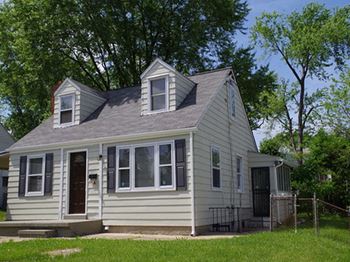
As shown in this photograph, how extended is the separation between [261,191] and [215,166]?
4461 mm

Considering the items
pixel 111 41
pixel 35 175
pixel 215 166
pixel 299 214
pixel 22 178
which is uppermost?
pixel 111 41

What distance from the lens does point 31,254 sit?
854 cm

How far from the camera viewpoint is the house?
12.7 meters

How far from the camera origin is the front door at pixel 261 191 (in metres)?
17.6

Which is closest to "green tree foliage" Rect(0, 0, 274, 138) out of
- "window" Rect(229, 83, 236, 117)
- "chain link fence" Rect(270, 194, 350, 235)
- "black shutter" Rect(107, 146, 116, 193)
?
"chain link fence" Rect(270, 194, 350, 235)

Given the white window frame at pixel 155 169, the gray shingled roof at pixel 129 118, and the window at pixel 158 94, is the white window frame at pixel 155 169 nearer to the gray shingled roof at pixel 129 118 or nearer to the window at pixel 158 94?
the gray shingled roof at pixel 129 118

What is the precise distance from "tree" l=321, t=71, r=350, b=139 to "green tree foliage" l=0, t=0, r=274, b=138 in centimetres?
477

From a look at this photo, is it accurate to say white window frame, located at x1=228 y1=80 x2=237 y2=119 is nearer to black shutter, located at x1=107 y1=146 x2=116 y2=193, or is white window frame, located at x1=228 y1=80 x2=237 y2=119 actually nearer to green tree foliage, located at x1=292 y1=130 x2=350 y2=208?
black shutter, located at x1=107 y1=146 x2=116 y2=193

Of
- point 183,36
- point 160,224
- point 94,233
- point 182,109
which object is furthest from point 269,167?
point 183,36

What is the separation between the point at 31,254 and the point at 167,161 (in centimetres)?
547

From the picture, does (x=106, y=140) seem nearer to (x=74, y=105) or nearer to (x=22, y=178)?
(x=74, y=105)

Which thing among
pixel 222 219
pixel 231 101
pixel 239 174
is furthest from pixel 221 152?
pixel 231 101

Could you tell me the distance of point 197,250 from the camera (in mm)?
8398

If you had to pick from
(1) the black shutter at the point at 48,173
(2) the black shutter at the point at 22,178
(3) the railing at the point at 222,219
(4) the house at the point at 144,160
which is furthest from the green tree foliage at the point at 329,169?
(2) the black shutter at the point at 22,178
